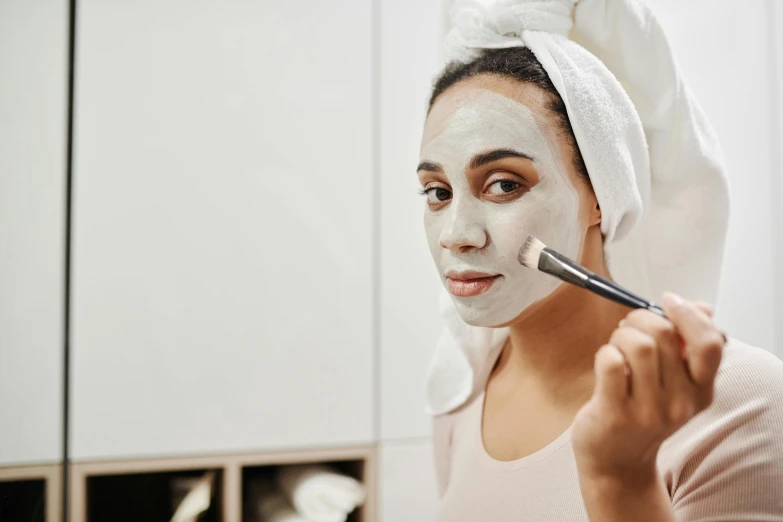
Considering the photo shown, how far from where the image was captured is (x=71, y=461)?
2.97ft

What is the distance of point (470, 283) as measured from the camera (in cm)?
60

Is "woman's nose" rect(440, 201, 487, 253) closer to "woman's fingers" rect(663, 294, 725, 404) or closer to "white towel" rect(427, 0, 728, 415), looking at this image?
"white towel" rect(427, 0, 728, 415)

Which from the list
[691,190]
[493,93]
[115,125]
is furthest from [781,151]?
[115,125]

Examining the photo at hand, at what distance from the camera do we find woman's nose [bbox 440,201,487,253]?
→ 59cm

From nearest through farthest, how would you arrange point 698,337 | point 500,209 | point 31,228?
point 698,337 → point 500,209 → point 31,228

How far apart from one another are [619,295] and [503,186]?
0.65 ft

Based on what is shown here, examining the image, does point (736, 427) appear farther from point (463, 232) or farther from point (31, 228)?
point (31, 228)

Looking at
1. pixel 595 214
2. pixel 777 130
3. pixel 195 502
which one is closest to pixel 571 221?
pixel 595 214

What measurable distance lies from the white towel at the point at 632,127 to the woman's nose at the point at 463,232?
0.12m

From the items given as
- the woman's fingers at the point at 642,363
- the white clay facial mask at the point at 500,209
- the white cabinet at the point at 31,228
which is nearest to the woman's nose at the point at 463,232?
the white clay facial mask at the point at 500,209

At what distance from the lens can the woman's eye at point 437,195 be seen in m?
0.64

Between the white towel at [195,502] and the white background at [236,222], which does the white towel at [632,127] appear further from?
the white towel at [195,502]

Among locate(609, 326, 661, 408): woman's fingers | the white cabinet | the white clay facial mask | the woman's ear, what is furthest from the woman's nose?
the white cabinet

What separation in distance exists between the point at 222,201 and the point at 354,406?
0.37 metres
